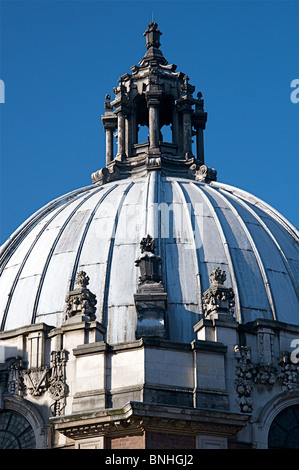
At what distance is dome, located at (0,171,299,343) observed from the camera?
64750 millimetres

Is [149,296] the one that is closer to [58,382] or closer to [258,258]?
[58,382]

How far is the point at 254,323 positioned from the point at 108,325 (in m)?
6.21

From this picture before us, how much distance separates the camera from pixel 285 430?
2429 inches

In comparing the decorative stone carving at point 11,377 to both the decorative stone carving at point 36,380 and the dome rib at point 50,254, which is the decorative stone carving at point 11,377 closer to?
the decorative stone carving at point 36,380

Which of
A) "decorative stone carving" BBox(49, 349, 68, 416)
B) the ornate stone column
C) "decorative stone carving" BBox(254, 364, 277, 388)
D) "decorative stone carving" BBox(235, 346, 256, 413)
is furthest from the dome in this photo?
the ornate stone column

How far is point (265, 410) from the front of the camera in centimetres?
6131

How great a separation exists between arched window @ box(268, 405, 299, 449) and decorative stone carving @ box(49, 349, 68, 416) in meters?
8.66

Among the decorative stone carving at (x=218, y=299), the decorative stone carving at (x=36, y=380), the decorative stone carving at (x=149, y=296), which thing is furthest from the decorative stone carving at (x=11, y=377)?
the decorative stone carving at (x=218, y=299)

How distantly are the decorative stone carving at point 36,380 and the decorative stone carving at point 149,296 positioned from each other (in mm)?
4337

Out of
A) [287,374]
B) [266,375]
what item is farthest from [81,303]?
[287,374]

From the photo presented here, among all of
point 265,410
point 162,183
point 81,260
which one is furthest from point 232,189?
point 265,410

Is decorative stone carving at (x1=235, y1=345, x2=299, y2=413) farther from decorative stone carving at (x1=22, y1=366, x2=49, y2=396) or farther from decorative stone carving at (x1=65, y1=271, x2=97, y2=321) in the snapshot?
decorative stone carving at (x1=22, y1=366, x2=49, y2=396)

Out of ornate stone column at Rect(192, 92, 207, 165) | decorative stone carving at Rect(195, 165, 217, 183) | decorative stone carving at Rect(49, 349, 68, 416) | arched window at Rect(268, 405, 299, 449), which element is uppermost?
ornate stone column at Rect(192, 92, 207, 165)
